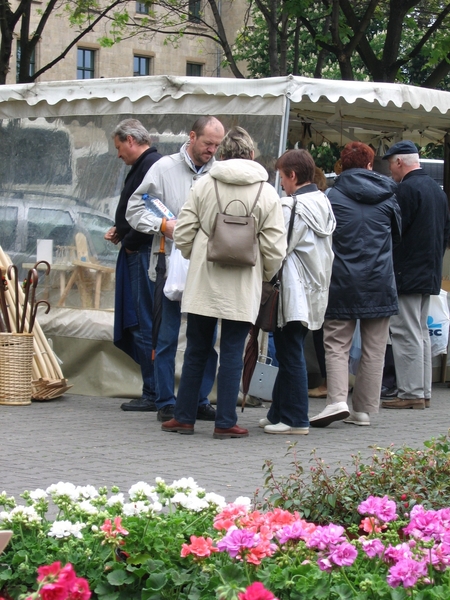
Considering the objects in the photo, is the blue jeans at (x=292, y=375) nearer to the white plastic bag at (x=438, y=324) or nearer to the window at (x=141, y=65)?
the white plastic bag at (x=438, y=324)

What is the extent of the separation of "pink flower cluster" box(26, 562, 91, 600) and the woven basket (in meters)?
5.83

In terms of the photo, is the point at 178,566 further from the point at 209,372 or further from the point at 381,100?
the point at 381,100

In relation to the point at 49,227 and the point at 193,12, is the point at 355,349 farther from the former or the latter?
the point at 193,12

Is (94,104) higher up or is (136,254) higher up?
(94,104)

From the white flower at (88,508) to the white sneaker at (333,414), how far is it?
424 cm

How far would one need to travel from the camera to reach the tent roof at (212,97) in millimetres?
8406

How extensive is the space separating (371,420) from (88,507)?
16.4ft

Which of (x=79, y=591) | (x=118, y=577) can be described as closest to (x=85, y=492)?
(x=118, y=577)

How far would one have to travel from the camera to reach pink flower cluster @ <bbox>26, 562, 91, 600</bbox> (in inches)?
107

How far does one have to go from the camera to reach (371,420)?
8312 mm

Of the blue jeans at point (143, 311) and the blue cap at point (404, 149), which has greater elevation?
the blue cap at point (404, 149)

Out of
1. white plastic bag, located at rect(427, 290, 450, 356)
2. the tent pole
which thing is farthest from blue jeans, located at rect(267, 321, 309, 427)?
white plastic bag, located at rect(427, 290, 450, 356)

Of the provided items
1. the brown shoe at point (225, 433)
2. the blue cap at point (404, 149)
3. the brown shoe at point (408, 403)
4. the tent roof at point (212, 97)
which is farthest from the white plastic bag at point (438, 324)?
the brown shoe at point (225, 433)

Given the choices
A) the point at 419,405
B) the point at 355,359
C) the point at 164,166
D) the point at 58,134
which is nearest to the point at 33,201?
the point at 58,134
